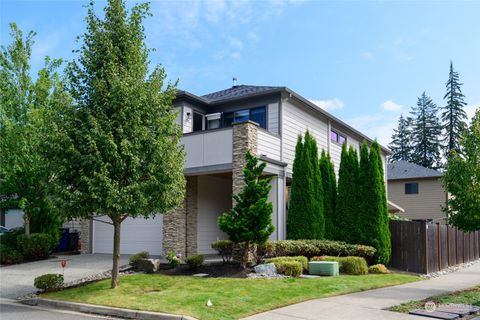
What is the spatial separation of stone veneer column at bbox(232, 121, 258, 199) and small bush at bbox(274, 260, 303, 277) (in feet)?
11.5

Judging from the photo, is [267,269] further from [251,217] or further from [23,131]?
[23,131]

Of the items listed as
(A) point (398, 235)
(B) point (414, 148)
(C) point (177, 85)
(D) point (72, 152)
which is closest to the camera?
(D) point (72, 152)

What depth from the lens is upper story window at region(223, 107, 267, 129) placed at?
62.5 feet

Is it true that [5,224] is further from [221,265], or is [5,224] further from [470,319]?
[470,319]

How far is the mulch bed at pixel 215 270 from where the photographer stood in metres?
13.5

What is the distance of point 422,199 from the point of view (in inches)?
1458

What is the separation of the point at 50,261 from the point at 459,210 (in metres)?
14.7

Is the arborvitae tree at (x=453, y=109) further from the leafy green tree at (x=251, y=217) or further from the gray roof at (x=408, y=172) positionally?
the leafy green tree at (x=251, y=217)

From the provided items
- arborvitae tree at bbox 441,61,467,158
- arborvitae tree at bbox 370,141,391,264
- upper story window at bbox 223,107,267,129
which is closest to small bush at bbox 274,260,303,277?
arborvitae tree at bbox 370,141,391,264

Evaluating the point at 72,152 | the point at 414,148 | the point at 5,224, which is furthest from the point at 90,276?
the point at 414,148

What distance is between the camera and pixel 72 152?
11180mm

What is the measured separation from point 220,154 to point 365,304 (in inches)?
335

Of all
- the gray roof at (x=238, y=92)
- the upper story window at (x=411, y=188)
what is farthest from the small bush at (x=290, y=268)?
the upper story window at (x=411, y=188)

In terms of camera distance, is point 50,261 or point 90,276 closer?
point 90,276
